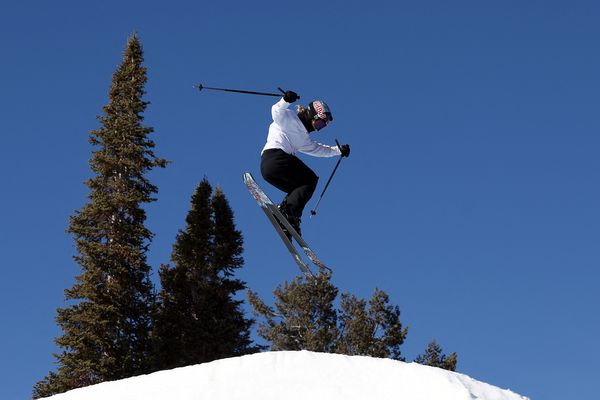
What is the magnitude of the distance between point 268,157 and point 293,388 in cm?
623

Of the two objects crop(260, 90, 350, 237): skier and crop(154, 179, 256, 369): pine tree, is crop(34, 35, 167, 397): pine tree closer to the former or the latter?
crop(154, 179, 256, 369): pine tree

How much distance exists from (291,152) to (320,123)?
700mm

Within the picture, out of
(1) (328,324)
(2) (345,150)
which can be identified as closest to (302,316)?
(1) (328,324)

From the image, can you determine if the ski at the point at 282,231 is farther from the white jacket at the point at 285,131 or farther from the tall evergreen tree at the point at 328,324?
the tall evergreen tree at the point at 328,324

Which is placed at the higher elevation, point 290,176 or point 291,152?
point 291,152

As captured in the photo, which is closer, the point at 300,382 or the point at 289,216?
the point at 300,382

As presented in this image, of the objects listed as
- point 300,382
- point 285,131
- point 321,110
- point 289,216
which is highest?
point 321,110

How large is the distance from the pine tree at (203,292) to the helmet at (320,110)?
1527 cm

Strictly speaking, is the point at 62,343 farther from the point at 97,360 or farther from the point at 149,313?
the point at 149,313

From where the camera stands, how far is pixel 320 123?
607 inches

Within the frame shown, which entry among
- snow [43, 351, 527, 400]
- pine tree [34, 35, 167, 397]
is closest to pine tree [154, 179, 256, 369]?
pine tree [34, 35, 167, 397]

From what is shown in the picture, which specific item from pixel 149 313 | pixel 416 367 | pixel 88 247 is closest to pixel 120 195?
pixel 88 247

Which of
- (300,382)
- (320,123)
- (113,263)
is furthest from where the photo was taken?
(113,263)

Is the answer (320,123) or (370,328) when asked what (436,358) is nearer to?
(370,328)
